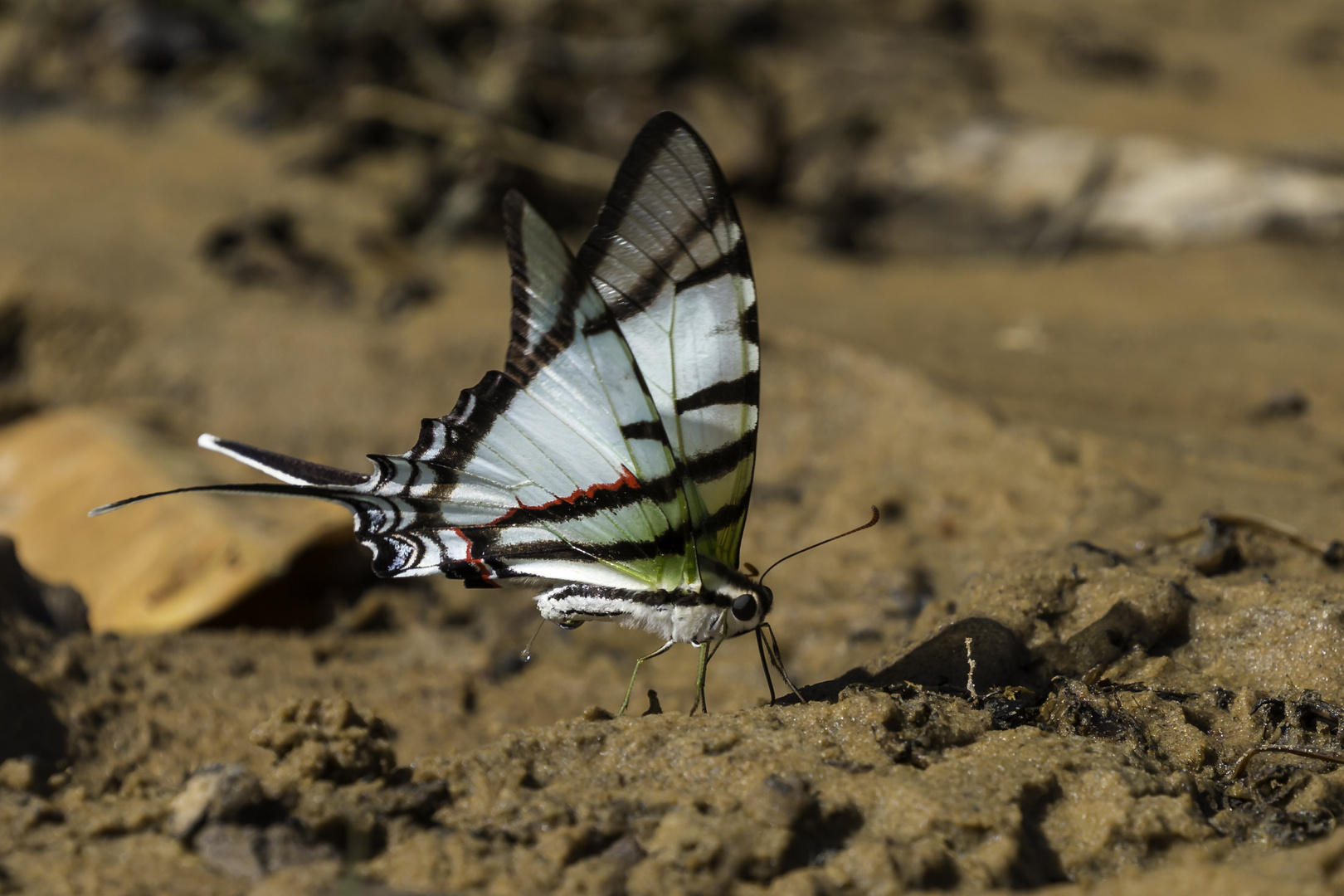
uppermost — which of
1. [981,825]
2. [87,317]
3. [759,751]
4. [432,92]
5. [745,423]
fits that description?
[432,92]

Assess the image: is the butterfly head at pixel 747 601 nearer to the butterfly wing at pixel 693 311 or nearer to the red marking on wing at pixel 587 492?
the butterfly wing at pixel 693 311

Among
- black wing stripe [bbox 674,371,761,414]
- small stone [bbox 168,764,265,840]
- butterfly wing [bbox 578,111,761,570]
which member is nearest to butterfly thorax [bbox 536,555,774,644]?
butterfly wing [bbox 578,111,761,570]

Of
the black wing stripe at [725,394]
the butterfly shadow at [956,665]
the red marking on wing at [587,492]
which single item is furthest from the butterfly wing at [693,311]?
the butterfly shadow at [956,665]

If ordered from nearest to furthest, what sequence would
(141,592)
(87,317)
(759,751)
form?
(759,751)
(141,592)
(87,317)

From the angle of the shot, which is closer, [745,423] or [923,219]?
[745,423]

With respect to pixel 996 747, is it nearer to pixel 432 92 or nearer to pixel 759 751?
pixel 759 751

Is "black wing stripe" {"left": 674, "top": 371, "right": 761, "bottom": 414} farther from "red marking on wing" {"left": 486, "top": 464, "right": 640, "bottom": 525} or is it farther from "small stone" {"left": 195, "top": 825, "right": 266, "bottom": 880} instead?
"small stone" {"left": 195, "top": 825, "right": 266, "bottom": 880}

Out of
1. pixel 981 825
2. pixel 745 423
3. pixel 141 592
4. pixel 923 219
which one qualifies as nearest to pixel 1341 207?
pixel 923 219
